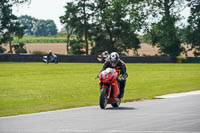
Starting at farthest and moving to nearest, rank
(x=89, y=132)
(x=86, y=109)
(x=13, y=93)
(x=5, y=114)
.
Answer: (x=13, y=93), (x=86, y=109), (x=5, y=114), (x=89, y=132)

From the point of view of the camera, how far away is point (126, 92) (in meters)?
22.3

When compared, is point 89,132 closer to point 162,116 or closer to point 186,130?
point 186,130

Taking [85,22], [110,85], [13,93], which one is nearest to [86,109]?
[110,85]

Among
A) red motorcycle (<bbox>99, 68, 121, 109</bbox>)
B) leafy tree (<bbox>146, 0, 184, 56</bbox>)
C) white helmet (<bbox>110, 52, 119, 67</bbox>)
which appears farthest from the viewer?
leafy tree (<bbox>146, 0, 184, 56</bbox>)

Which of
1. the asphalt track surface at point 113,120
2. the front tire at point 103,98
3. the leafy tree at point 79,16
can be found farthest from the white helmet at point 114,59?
the leafy tree at point 79,16

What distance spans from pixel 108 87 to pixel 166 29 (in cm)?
6093

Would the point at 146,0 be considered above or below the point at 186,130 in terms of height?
above

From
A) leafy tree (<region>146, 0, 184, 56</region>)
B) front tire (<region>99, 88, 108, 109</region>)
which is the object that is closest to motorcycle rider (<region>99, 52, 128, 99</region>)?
front tire (<region>99, 88, 108, 109</region>)

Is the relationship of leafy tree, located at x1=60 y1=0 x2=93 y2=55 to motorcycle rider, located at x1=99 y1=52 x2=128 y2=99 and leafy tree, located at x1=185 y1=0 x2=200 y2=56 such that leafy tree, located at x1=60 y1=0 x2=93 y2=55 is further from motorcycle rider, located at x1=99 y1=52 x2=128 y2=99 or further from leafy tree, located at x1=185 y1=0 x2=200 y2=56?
motorcycle rider, located at x1=99 y1=52 x2=128 y2=99

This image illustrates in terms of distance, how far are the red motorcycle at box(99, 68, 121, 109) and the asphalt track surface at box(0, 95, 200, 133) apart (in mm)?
273

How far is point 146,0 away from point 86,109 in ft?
214

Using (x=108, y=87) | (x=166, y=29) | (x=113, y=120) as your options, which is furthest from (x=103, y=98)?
(x=166, y=29)

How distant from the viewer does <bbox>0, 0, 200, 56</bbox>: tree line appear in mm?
76125

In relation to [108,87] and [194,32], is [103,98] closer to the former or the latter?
[108,87]
